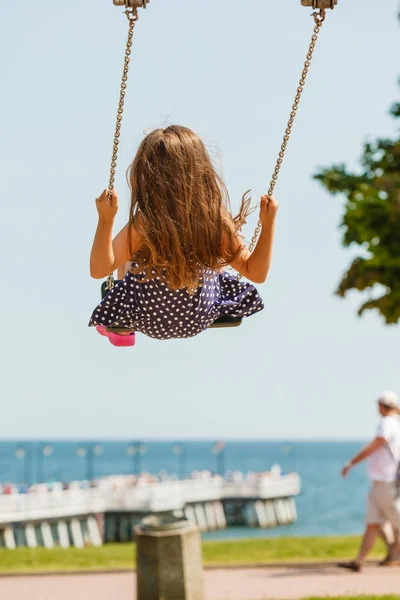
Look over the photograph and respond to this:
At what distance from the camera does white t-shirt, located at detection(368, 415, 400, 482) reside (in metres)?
10.0

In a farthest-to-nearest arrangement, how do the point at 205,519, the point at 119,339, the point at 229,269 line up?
the point at 205,519 → the point at 119,339 → the point at 229,269

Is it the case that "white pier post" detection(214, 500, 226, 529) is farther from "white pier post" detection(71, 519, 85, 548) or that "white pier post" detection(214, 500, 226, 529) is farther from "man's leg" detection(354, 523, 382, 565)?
"man's leg" detection(354, 523, 382, 565)

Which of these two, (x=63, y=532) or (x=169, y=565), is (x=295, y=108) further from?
(x=63, y=532)

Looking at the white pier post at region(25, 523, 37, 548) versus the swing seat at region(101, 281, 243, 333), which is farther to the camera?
the white pier post at region(25, 523, 37, 548)

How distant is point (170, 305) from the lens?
4.35m

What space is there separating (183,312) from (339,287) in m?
6.88

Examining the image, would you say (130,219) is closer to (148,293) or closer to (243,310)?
(148,293)

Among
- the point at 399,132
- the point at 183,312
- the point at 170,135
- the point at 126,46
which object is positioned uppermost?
the point at 399,132

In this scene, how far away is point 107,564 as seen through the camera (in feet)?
46.2

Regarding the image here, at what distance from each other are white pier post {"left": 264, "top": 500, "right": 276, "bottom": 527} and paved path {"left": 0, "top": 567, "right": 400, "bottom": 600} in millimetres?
57614

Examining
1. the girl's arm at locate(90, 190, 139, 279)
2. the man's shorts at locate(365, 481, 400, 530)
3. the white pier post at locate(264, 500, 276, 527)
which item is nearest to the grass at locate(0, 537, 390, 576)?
the man's shorts at locate(365, 481, 400, 530)

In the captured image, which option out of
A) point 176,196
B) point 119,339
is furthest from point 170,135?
point 119,339

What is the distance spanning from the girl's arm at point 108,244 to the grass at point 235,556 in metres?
8.48

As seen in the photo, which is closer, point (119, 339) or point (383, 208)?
point (119, 339)
